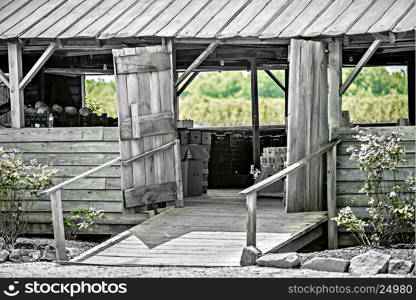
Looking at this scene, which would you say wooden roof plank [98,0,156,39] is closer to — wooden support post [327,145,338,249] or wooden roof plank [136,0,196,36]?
wooden roof plank [136,0,196,36]

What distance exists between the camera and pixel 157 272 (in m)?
9.23

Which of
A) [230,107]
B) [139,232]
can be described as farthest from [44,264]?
[230,107]

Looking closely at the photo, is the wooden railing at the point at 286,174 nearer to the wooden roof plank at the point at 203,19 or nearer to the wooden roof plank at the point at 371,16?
the wooden roof plank at the point at 371,16

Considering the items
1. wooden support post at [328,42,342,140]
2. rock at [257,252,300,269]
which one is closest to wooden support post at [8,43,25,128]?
wooden support post at [328,42,342,140]

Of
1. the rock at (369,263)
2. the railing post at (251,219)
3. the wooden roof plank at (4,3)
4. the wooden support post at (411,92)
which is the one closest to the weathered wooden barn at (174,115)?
the wooden roof plank at (4,3)

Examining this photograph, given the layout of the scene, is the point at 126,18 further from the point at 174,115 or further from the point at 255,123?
the point at 255,123

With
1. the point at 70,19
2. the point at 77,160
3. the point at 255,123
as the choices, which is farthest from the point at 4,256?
the point at 255,123

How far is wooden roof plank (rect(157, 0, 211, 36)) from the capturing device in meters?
12.1

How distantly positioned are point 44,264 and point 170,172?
8.60 feet

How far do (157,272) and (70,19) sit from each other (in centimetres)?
504

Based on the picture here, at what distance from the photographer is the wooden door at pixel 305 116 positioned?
11.5 meters

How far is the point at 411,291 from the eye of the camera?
8094 mm

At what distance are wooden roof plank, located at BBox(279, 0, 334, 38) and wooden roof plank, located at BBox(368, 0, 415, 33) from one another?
0.95 m

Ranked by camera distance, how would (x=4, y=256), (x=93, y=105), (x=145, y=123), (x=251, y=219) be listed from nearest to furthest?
(x=251, y=219), (x=4, y=256), (x=145, y=123), (x=93, y=105)
